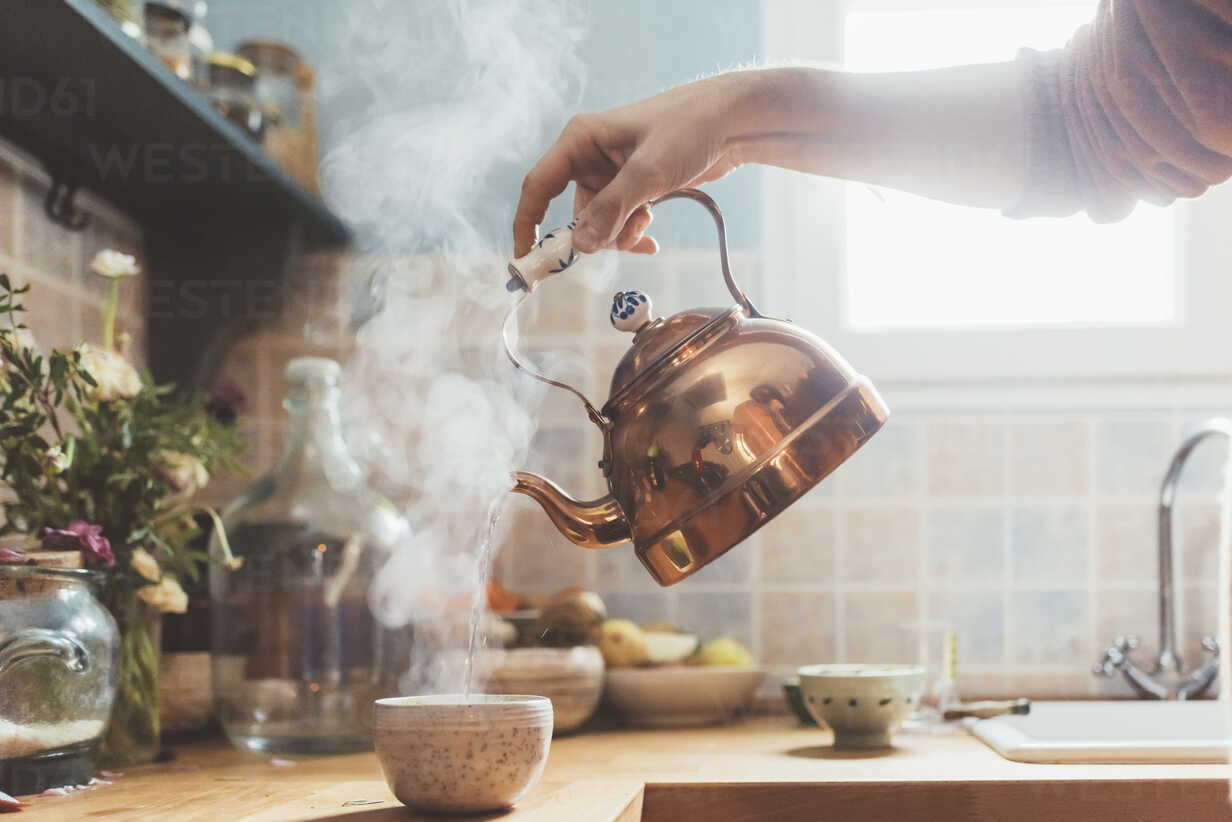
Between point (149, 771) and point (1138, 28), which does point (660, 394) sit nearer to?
point (1138, 28)

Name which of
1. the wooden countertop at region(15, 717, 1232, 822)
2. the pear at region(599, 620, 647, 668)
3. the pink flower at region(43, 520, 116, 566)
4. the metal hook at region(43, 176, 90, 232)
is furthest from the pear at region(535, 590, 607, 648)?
the metal hook at region(43, 176, 90, 232)

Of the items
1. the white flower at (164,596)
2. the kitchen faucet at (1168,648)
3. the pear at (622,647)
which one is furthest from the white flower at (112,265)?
the kitchen faucet at (1168,648)

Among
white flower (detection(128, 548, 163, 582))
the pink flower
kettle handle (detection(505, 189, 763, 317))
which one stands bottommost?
white flower (detection(128, 548, 163, 582))

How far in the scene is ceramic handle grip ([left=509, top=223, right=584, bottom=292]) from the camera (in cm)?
90

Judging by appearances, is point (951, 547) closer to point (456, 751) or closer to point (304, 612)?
point (304, 612)

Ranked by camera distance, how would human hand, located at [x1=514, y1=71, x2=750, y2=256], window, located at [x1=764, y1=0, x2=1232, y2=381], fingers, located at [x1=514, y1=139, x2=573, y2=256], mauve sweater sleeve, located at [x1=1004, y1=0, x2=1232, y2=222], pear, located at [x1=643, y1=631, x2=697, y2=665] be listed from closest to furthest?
mauve sweater sleeve, located at [x1=1004, y1=0, x2=1232, y2=222], human hand, located at [x1=514, y1=71, x2=750, y2=256], fingers, located at [x1=514, y1=139, x2=573, y2=256], pear, located at [x1=643, y1=631, x2=697, y2=665], window, located at [x1=764, y1=0, x2=1232, y2=381]

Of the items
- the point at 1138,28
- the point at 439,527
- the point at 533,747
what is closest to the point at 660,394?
the point at 533,747

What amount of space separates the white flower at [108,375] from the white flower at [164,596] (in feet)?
0.66

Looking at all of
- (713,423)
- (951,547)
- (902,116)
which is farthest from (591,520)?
(951,547)

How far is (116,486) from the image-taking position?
1.31 meters

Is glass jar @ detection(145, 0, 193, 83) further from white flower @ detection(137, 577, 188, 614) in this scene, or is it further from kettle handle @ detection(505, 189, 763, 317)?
kettle handle @ detection(505, 189, 763, 317)

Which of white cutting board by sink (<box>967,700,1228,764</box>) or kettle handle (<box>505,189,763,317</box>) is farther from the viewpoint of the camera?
white cutting board by sink (<box>967,700,1228,764</box>)

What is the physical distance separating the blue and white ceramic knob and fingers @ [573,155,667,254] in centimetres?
7

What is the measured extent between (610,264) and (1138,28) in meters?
1.15
